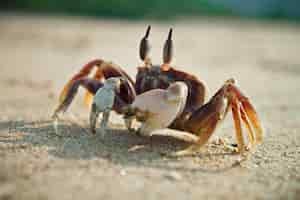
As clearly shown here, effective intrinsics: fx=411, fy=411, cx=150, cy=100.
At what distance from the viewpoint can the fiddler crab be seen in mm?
2600

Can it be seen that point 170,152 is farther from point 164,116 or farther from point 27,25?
point 27,25

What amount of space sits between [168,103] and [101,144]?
55cm

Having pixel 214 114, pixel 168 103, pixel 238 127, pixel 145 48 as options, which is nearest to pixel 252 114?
pixel 238 127

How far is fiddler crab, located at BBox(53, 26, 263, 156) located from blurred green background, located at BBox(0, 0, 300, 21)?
13.6 m

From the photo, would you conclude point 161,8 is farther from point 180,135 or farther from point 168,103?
point 168,103

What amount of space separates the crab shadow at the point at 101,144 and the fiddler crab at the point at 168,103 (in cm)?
11

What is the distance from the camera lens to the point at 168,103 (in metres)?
2.59

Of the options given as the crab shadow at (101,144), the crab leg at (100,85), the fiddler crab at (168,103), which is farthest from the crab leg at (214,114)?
the crab leg at (100,85)

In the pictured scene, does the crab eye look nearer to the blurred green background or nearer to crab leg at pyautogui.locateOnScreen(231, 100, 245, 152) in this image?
crab leg at pyautogui.locateOnScreen(231, 100, 245, 152)

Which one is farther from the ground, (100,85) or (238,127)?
(100,85)

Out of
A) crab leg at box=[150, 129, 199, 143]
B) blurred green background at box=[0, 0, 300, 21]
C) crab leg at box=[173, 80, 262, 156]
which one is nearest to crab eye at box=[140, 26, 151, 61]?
crab leg at box=[150, 129, 199, 143]

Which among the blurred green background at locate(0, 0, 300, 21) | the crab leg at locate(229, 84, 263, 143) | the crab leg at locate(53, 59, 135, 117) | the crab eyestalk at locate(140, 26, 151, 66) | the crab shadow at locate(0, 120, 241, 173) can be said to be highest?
the blurred green background at locate(0, 0, 300, 21)

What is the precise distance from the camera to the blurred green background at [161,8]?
17.0 meters

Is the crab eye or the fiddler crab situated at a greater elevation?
the crab eye
